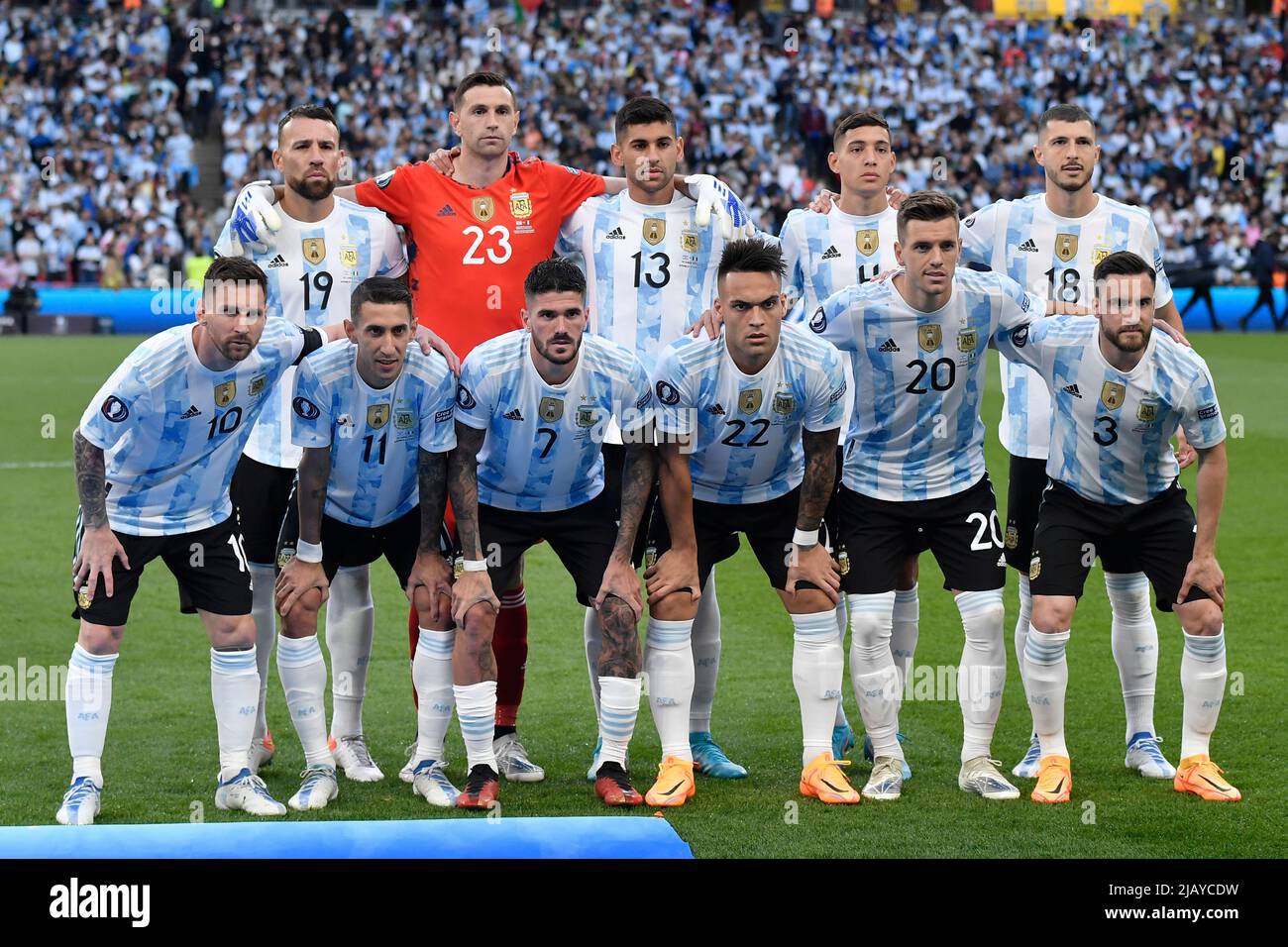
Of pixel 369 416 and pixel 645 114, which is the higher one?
pixel 645 114

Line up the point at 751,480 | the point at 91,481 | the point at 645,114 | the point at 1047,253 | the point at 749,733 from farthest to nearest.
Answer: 1. the point at 749,733
2. the point at 1047,253
3. the point at 645,114
4. the point at 751,480
5. the point at 91,481

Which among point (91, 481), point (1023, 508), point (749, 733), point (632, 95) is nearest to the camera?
point (91, 481)

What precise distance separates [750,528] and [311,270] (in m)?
2.09

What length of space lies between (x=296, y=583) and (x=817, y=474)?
200 centimetres

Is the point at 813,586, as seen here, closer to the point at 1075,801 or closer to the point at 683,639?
the point at 683,639

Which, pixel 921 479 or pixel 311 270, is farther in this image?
pixel 311 270

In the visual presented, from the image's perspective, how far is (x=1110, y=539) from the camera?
6.34 meters

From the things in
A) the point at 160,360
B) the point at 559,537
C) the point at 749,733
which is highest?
the point at 160,360

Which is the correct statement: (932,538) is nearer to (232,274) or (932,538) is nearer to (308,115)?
(232,274)

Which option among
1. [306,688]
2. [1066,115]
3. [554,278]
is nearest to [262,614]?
[306,688]

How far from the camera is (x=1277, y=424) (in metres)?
16.7
